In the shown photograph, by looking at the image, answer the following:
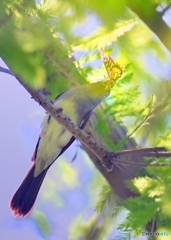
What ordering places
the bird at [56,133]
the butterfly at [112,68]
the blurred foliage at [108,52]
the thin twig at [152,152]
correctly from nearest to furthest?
the blurred foliage at [108,52]
the thin twig at [152,152]
the butterfly at [112,68]
the bird at [56,133]

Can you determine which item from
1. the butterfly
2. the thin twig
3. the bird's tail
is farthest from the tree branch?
the bird's tail

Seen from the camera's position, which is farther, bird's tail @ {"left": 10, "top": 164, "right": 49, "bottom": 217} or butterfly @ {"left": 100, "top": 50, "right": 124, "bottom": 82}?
bird's tail @ {"left": 10, "top": 164, "right": 49, "bottom": 217}

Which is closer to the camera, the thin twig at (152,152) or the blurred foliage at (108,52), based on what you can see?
the blurred foliage at (108,52)

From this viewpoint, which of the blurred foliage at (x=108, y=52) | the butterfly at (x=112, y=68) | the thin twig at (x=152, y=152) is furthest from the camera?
→ the butterfly at (x=112, y=68)

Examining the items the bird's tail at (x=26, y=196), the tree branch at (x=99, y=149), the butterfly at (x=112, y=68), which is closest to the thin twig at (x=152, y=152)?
the tree branch at (x=99, y=149)

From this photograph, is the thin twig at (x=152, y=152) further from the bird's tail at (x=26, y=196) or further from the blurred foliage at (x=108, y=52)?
the bird's tail at (x=26, y=196)

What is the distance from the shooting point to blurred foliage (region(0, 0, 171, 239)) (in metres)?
0.48

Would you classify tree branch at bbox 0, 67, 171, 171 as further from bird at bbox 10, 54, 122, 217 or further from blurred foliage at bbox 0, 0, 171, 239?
bird at bbox 10, 54, 122, 217

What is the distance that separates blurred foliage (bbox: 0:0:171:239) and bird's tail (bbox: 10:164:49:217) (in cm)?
22

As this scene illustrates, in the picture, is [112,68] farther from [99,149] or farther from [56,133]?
[56,133]

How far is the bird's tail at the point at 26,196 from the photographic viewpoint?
98cm

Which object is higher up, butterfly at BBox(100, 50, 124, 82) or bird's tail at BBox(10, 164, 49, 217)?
butterfly at BBox(100, 50, 124, 82)

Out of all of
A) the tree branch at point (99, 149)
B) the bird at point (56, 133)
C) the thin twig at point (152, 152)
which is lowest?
the thin twig at point (152, 152)

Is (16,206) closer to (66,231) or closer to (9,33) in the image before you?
(66,231)
